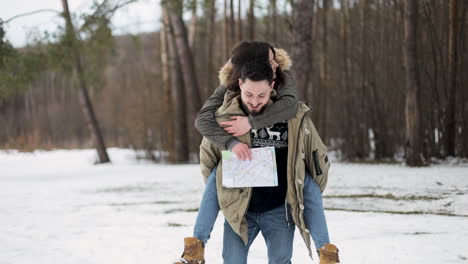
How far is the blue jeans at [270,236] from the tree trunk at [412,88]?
8022 mm

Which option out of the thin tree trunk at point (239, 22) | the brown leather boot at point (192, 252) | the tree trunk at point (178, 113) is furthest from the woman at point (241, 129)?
the thin tree trunk at point (239, 22)

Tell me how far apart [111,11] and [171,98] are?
14.2ft

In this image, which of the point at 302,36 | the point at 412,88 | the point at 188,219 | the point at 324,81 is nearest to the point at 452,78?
the point at 412,88

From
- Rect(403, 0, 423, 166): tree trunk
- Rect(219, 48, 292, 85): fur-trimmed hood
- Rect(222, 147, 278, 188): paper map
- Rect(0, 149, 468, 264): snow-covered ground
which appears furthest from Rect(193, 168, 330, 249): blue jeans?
Rect(403, 0, 423, 166): tree trunk

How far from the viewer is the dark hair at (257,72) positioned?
229cm

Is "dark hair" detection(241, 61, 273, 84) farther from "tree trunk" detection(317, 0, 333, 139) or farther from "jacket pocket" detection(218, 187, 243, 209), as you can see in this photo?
"tree trunk" detection(317, 0, 333, 139)

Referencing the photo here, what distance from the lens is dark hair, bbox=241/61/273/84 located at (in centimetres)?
229

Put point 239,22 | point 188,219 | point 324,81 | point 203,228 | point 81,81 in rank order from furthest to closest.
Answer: point 239,22
point 324,81
point 81,81
point 188,219
point 203,228

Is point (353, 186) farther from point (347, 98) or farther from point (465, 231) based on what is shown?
point (347, 98)

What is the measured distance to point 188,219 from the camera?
602 cm

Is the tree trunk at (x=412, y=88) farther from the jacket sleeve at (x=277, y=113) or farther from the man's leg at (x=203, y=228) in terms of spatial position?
the man's leg at (x=203, y=228)

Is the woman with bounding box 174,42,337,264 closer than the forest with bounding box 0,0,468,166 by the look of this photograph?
Yes

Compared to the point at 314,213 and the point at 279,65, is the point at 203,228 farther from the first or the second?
the point at 279,65

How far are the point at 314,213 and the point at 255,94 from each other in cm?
65
